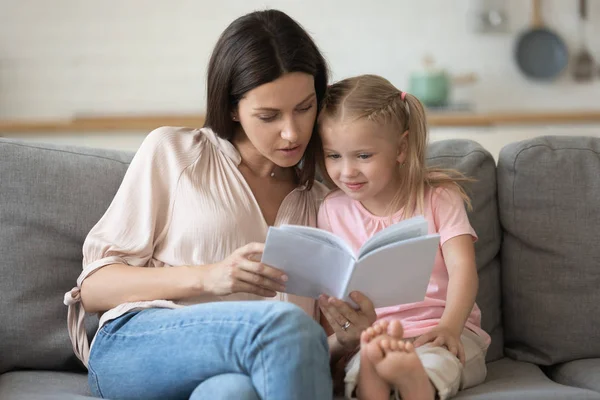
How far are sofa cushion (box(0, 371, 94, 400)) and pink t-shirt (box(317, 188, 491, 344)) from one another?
27.4 inches

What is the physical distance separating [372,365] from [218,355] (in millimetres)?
310

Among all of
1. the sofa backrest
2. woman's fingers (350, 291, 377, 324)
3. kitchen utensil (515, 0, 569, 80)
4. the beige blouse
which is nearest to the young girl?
woman's fingers (350, 291, 377, 324)

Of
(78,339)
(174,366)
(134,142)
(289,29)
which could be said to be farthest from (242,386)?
(134,142)

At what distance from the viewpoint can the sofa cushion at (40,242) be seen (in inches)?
79.2

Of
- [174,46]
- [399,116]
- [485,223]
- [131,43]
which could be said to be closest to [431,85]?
[174,46]

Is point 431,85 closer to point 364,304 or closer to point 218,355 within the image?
point 364,304

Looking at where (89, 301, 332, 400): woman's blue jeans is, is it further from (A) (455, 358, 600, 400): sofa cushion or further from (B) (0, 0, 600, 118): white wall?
(B) (0, 0, 600, 118): white wall

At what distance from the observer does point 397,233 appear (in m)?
1.69

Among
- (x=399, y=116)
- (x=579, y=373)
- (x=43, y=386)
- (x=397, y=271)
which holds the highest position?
(x=399, y=116)

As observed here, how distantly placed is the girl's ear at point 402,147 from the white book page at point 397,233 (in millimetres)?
456

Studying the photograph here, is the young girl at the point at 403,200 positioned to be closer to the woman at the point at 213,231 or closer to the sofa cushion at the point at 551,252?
the woman at the point at 213,231

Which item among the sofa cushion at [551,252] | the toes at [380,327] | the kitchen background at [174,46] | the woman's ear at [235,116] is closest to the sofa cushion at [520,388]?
the sofa cushion at [551,252]

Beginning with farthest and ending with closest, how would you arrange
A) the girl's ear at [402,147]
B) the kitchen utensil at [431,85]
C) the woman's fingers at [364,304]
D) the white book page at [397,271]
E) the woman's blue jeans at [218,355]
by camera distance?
the kitchen utensil at [431,85], the girl's ear at [402,147], the woman's fingers at [364,304], the white book page at [397,271], the woman's blue jeans at [218,355]

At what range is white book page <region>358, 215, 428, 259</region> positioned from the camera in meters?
1.67
